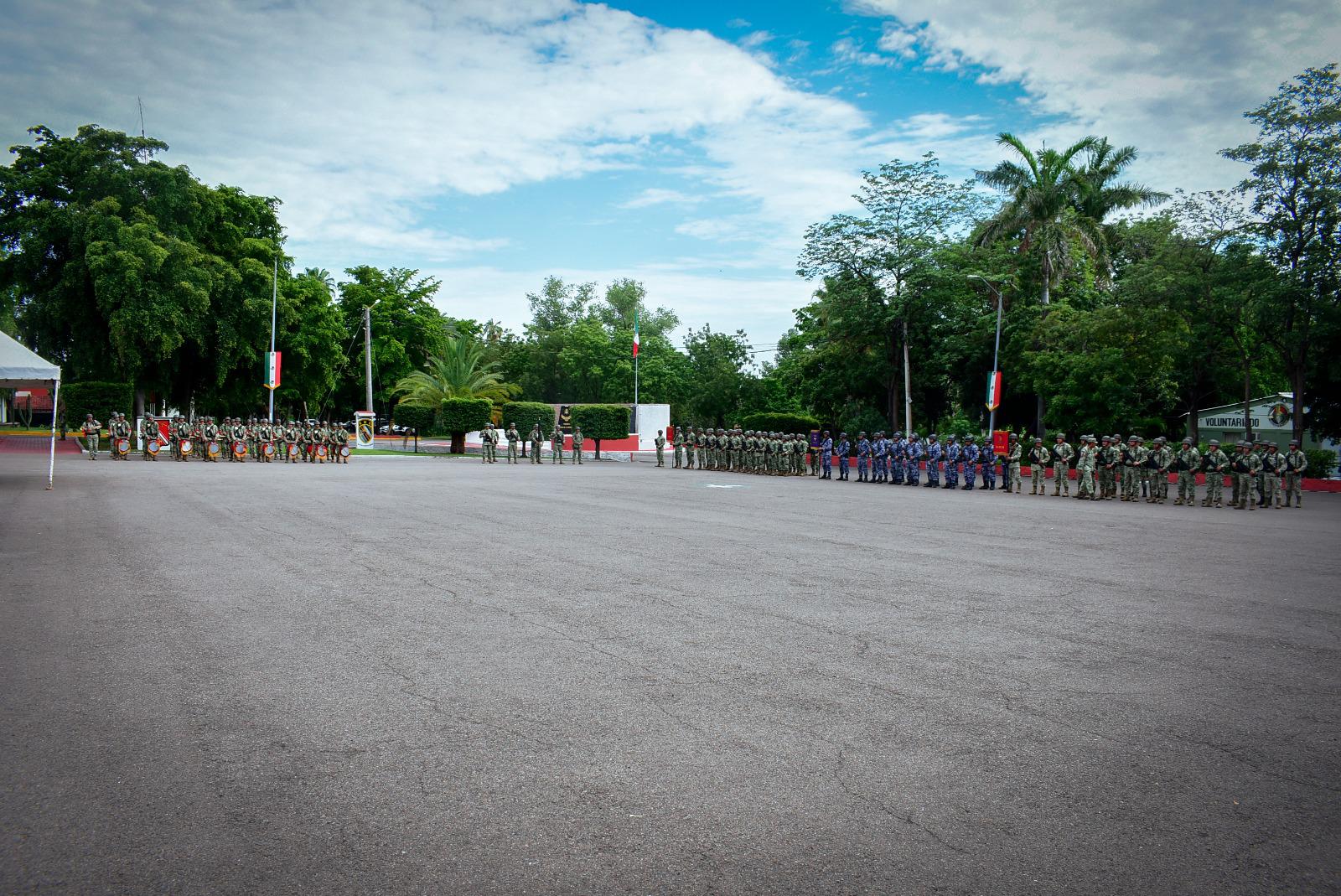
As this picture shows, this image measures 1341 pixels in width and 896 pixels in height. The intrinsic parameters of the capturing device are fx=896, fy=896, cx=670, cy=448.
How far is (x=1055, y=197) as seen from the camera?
4341 centimetres

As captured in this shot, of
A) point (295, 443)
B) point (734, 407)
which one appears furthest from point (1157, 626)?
point (734, 407)

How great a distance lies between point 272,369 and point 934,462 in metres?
30.1

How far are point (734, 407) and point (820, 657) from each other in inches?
2078

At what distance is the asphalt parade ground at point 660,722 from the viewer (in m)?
3.61

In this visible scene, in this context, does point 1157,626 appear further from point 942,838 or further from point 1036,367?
point 1036,367

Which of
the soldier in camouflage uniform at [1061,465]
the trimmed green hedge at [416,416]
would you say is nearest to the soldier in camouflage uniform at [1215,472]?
the soldier in camouflage uniform at [1061,465]

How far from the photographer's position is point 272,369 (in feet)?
137

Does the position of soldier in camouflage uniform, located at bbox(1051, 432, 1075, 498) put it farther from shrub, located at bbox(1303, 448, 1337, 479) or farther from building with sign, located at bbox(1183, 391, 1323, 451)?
building with sign, located at bbox(1183, 391, 1323, 451)

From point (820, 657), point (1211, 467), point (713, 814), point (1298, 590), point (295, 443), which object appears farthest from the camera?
point (295, 443)

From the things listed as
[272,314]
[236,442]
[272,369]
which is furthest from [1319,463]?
[272,314]

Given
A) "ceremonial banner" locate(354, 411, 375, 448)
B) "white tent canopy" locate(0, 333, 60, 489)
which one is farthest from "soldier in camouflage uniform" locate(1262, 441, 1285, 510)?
"ceremonial banner" locate(354, 411, 375, 448)

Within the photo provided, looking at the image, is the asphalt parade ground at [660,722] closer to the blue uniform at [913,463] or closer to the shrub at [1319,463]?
the blue uniform at [913,463]

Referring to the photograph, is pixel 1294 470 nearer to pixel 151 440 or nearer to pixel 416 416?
pixel 151 440

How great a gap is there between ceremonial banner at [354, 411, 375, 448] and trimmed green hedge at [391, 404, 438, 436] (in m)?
1.72
